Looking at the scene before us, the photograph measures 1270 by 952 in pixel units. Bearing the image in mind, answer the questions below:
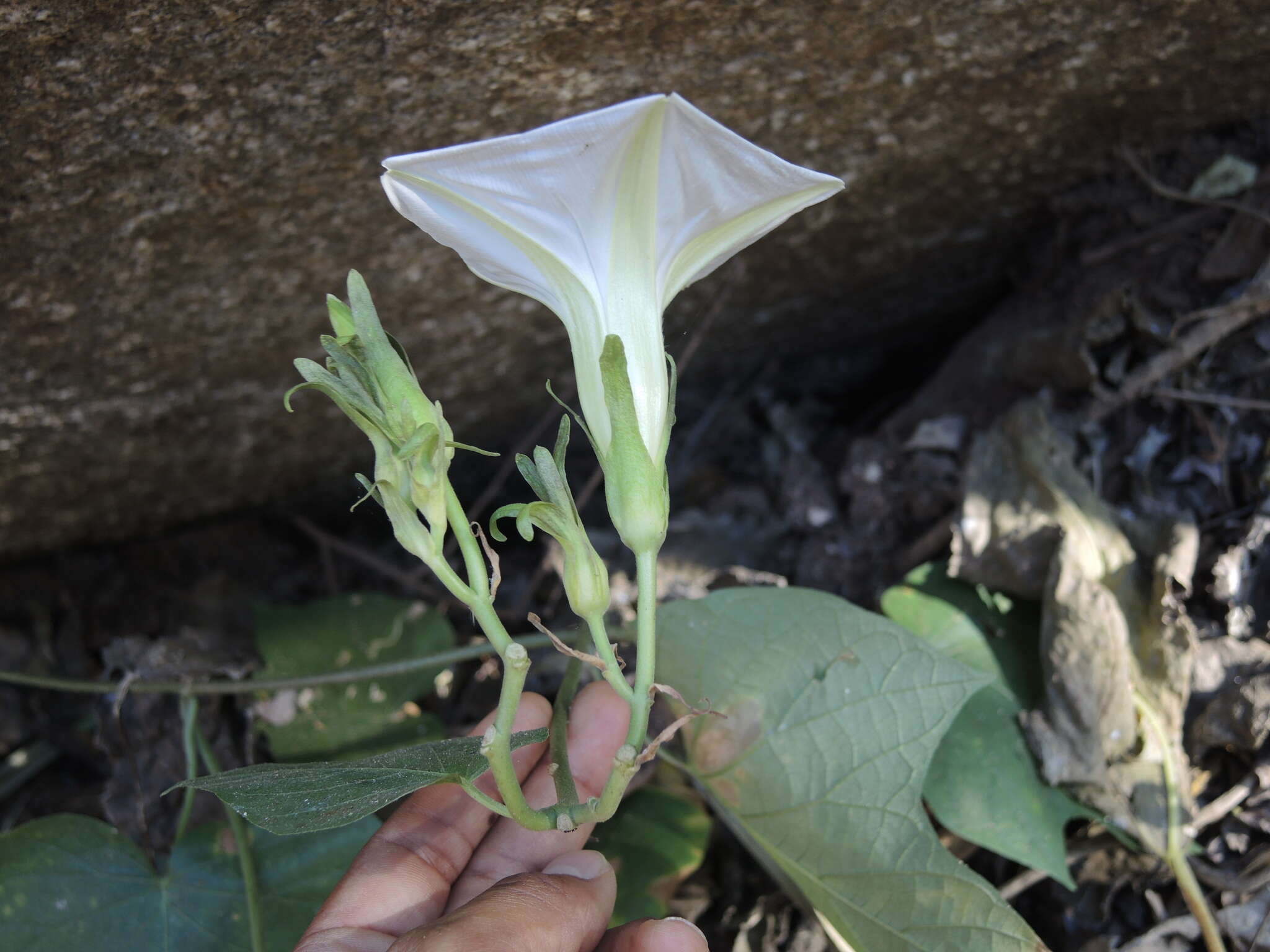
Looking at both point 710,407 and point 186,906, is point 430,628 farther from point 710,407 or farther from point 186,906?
point 710,407

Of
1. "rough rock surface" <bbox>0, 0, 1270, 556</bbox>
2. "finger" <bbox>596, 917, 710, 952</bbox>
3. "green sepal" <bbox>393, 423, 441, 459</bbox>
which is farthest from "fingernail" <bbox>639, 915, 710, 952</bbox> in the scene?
"rough rock surface" <bbox>0, 0, 1270, 556</bbox>

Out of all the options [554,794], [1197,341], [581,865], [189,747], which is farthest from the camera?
[1197,341]

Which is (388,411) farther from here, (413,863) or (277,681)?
(277,681)

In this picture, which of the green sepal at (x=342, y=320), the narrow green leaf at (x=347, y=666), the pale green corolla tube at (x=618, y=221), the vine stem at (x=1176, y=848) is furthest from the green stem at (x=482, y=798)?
the vine stem at (x=1176, y=848)

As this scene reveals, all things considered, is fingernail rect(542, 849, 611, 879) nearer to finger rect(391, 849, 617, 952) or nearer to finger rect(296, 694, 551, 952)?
finger rect(391, 849, 617, 952)

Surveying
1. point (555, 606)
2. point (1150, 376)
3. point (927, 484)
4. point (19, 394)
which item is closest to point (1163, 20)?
point (1150, 376)

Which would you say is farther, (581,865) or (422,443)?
(581,865)

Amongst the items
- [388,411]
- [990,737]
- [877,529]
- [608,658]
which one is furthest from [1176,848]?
[388,411]
